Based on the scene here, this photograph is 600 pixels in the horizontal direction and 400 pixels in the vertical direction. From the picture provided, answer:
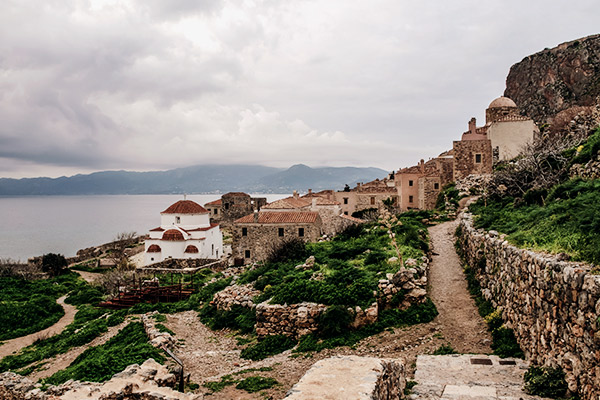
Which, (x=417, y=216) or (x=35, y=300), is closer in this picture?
(x=35, y=300)

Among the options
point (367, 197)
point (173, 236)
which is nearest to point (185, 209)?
point (173, 236)

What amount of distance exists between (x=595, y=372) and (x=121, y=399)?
341 inches

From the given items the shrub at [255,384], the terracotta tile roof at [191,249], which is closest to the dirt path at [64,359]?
the shrub at [255,384]

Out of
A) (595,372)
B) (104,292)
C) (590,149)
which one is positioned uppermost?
(590,149)

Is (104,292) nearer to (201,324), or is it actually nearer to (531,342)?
(201,324)

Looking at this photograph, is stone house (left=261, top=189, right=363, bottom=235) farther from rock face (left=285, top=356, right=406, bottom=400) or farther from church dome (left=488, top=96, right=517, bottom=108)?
rock face (left=285, top=356, right=406, bottom=400)

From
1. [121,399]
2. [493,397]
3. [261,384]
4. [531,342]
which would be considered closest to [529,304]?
[531,342]

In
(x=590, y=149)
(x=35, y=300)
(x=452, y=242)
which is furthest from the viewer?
(x=35, y=300)

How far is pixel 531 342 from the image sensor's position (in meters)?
8.55

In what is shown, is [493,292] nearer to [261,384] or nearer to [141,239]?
[261,384]

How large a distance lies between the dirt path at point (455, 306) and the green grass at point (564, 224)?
2.61 meters

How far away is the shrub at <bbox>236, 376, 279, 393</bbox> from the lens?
948 cm

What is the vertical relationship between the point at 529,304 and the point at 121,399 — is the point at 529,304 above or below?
above

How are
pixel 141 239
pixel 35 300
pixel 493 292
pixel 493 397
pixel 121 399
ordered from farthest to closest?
pixel 141 239, pixel 35 300, pixel 493 292, pixel 121 399, pixel 493 397
